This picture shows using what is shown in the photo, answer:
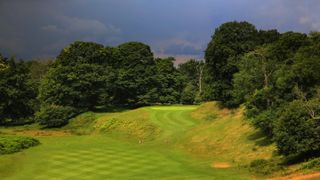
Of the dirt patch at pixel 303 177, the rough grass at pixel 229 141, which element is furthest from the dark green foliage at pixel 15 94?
the dirt patch at pixel 303 177

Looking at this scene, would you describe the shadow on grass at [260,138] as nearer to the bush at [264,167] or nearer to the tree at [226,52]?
the bush at [264,167]

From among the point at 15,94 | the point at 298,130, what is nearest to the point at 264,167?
the point at 298,130

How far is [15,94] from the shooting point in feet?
337

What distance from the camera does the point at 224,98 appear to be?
266ft

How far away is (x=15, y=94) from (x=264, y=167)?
240 feet

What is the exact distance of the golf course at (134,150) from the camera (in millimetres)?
47656

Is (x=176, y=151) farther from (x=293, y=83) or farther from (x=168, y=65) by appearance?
(x=168, y=65)

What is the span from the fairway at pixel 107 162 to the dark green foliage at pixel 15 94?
30826 mm

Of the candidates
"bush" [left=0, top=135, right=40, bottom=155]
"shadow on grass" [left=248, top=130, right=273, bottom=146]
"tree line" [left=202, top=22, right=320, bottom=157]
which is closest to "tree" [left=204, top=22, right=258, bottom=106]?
"tree line" [left=202, top=22, right=320, bottom=157]

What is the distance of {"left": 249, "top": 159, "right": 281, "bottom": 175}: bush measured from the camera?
1671 inches

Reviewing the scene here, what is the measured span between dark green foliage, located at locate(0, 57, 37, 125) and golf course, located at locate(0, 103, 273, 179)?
9184mm

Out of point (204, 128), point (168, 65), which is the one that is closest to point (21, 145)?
point (204, 128)

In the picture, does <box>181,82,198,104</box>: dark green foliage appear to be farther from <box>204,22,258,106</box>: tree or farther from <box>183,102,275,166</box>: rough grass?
<box>183,102,275,166</box>: rough grass

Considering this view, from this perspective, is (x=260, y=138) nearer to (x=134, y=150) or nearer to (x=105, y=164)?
(x=134, y=150)
